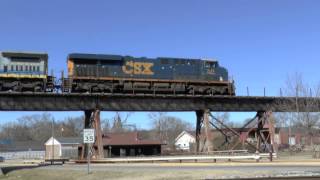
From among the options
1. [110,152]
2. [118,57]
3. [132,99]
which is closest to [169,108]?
[132,99]

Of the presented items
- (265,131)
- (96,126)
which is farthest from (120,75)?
(265,131)

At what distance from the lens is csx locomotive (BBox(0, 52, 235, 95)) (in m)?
50.8

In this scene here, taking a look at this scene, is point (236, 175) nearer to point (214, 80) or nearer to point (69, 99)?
point (69, 99)

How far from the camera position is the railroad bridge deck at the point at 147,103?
49000mm

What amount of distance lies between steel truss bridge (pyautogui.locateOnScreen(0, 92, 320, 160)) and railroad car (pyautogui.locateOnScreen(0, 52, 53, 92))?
4.58 ft

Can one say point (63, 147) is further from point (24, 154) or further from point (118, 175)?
point (118, 175)

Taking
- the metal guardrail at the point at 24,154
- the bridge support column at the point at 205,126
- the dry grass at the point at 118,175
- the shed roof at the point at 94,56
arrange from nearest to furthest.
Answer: the dry grass at the point at 118,175 → the shed roof at the point at 94,56 → the bridge support column at the point at 205,126 → the metal guardrail at the point at 24,154

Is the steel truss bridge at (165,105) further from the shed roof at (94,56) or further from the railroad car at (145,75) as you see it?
the shed roof at (94,56)

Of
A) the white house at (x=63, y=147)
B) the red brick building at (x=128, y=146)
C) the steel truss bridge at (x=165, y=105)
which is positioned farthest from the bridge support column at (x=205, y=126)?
the white house at (x=63, y=147)

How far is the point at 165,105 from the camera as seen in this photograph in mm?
54125

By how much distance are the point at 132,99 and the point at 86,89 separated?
4.86 metres

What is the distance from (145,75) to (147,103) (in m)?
3.53

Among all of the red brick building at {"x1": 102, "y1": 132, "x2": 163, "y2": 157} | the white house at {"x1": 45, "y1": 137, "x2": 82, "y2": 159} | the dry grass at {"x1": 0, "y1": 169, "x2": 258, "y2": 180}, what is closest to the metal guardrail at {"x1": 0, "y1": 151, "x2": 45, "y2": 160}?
the white house at {"x1": 45, "y1": 137, "x2": 82, "y2": 159}

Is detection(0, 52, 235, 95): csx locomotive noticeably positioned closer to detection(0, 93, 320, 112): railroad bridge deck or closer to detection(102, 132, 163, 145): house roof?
detection(0, 93, 320, 112): railroad bridge deck
